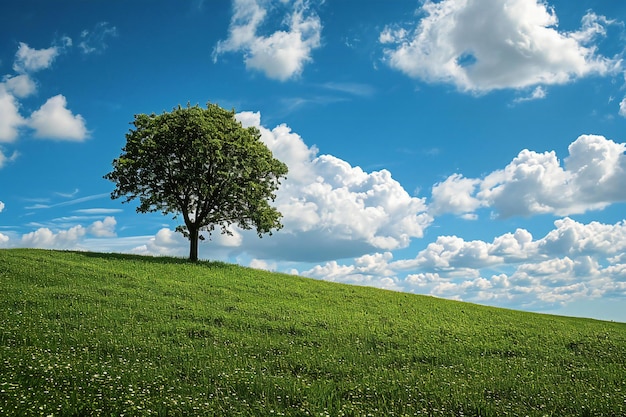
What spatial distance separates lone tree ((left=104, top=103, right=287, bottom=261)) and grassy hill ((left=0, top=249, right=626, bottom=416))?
12.4m

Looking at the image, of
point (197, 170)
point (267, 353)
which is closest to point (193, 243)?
point (197, 170)

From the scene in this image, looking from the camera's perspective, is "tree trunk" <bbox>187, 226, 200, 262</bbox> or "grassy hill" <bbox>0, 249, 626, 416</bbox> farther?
"tree trunk" <bbox>187, 226, 200, 262</bbox>

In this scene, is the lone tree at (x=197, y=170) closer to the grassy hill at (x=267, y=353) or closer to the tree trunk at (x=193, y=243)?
the tree trunk at (x=193, y=243)

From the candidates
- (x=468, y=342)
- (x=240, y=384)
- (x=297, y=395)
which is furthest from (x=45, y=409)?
(x=468, y=342)

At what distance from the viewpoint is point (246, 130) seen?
5247 centimetres

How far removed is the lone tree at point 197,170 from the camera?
160 ft

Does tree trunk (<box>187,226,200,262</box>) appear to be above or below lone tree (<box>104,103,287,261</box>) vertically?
below

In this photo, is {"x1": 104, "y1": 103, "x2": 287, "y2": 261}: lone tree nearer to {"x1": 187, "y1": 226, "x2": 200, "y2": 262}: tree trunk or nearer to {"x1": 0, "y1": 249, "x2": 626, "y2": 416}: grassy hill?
{"x1": 187, "y1": 226, "x2": 200, "y2": 262}: tree trunk

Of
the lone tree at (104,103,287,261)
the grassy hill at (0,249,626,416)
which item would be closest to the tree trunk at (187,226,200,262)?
the lone tree at (104,103,287,261)

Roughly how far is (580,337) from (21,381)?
31299 millimetres

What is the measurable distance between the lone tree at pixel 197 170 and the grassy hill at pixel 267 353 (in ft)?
40.6

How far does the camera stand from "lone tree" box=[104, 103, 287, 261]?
4872 centimetres

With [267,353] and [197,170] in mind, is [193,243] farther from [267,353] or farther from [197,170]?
[267,353]

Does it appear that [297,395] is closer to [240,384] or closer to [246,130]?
[240,384]
